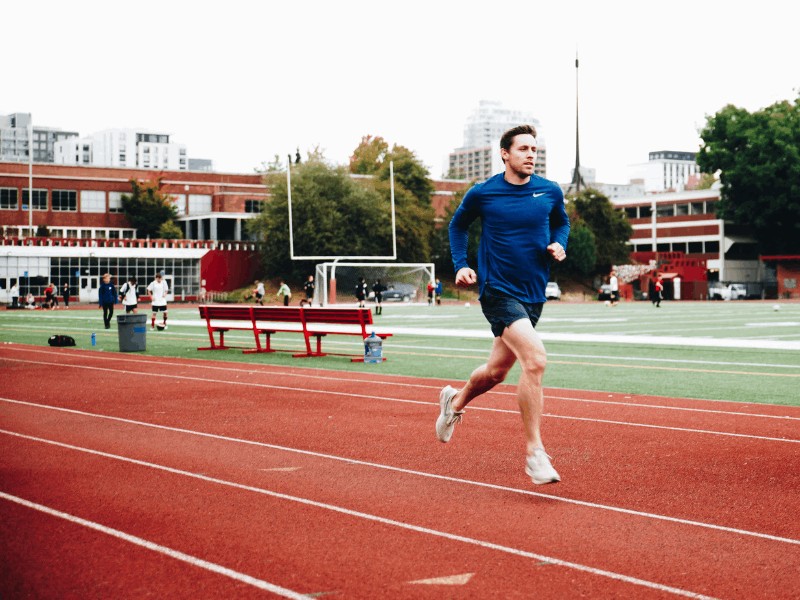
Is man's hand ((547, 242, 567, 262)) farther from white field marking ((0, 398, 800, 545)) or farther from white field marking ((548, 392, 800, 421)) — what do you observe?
white field marking ((548, 392, 800, 421))

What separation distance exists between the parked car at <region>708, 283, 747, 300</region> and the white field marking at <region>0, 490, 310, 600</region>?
75085mm

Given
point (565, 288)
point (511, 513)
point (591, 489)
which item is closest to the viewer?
point (511, 513)

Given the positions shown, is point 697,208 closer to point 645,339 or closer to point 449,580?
point 645,339

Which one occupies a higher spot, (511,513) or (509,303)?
(509,303)

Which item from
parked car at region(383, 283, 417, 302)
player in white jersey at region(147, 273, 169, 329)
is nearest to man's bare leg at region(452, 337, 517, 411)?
player in white jersey at region(147, 273, 169, 329)

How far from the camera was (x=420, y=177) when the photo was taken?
9281 cm

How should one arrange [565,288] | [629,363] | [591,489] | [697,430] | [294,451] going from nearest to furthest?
[591,489], [294,451], [697,430], [629,363], [565,288]

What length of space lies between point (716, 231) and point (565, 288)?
59.1 ft

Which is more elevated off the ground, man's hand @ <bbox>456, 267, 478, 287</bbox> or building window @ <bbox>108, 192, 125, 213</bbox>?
building window @ <bbox>108, 192, 125, 213</bbox>

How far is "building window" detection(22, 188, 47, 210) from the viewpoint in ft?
271

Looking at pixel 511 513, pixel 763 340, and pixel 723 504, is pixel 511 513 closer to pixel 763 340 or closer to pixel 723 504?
pixel 723 504

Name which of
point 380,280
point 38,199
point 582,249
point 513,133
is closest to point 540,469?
point 513,133

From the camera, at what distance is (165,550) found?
525cm

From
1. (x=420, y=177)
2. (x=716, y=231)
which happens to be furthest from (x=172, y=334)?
(x=716, y=231)
